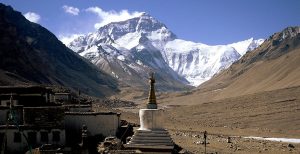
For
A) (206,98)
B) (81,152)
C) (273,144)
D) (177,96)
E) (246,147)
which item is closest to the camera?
(81,152)

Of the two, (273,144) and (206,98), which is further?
(206,98)

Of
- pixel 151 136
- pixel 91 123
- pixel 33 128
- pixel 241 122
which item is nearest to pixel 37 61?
pixel 241 122

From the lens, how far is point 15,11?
150 metres

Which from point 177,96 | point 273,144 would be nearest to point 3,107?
point 273,144

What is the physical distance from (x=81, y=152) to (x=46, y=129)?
9.22ft

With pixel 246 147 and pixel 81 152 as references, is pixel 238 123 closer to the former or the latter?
pixel 246 147

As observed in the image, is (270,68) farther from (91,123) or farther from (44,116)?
(44,116)

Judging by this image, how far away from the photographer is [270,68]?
14125 cm

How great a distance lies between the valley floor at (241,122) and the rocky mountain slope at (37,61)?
995 inches

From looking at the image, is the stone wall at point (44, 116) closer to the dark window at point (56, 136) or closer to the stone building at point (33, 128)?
the stone building at point (33, 128)

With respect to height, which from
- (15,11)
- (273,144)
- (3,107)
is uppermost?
(15,11)

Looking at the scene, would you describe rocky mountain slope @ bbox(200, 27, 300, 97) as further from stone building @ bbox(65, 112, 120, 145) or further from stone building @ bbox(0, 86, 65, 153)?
stone building @ bbox(0, 86, 65, 153)

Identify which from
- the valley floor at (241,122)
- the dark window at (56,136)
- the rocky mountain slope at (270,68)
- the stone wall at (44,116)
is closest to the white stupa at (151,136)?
the dark window at (56,136)

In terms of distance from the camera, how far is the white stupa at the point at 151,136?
16.4 metres
